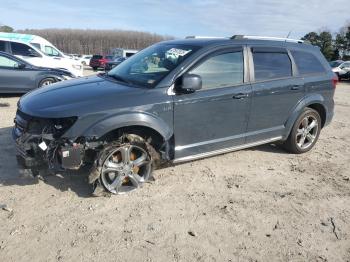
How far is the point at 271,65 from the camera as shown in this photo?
5.56 meters

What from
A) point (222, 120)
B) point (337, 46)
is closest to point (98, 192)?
point (222, 120)

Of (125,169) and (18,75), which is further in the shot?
(18,75)

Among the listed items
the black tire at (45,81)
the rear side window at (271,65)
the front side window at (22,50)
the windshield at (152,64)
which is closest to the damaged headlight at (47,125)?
the windshield at (152,64)

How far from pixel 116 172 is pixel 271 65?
112 inches

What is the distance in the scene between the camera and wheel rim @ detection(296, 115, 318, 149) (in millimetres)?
6215

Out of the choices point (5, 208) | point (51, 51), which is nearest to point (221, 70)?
point (5, 208)

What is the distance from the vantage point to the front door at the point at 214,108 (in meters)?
4.70

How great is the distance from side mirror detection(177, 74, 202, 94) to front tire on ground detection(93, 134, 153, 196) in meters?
0.80

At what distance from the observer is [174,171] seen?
5.25 m

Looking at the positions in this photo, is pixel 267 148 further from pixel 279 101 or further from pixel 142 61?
pixel 142 61

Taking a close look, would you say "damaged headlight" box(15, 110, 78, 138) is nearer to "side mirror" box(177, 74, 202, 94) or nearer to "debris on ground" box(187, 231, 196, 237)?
"side mirror" box(177, 74, 202, 94)

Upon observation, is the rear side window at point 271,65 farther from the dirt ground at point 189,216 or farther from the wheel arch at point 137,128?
the wheel arch at point 137,128

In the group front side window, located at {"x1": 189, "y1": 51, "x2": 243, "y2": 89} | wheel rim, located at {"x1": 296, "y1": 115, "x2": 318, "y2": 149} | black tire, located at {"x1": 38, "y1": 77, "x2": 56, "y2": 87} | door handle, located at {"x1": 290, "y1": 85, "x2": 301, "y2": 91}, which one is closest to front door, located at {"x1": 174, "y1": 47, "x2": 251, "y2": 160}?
front side window, located at {"x1": 189, "y1": 51, "x2": 243, "y2": 89}

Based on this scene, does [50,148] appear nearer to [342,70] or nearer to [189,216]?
[189,216]
